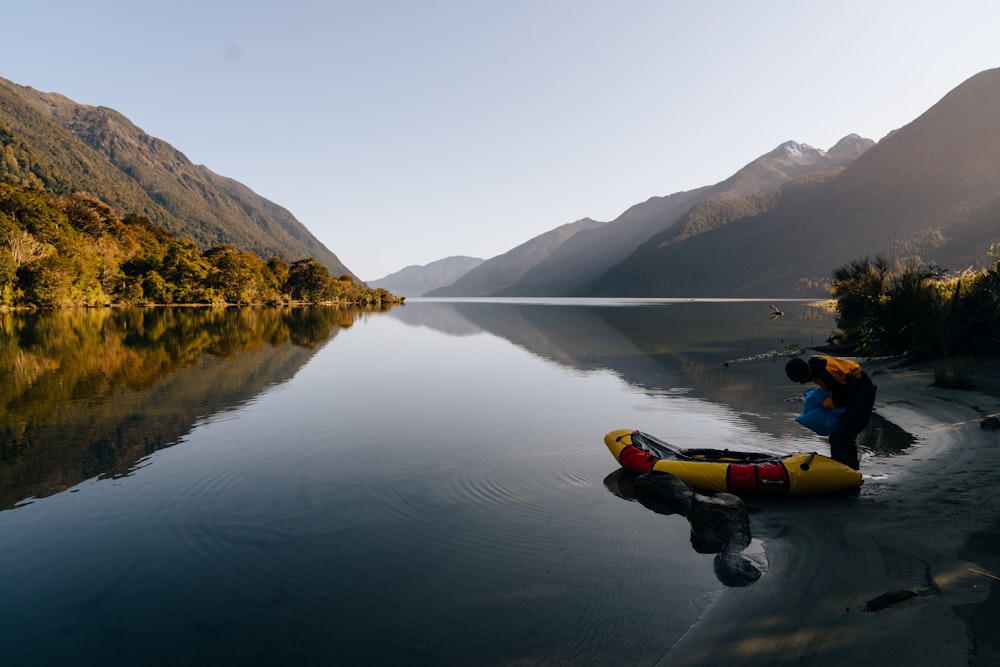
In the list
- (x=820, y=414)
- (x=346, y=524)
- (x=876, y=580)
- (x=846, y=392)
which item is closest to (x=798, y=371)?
(x=846, y=392)

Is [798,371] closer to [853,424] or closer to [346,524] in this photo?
[853,424]

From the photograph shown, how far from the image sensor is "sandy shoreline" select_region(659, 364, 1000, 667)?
4613mm

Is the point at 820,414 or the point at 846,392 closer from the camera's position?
the point at 846,392

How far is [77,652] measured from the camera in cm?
526

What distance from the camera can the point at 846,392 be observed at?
909 cm

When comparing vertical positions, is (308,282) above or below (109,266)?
below

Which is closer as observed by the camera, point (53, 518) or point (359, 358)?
point (53, 518)

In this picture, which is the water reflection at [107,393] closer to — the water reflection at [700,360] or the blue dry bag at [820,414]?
the blue dry bag at [820,414]

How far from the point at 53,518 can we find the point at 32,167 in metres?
251

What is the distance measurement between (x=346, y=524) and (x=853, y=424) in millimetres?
8998

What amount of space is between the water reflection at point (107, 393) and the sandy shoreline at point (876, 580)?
39.3 ft

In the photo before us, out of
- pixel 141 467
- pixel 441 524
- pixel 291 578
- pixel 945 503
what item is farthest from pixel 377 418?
pixel 945 503

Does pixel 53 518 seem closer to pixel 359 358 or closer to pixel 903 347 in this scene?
pixel 359 358

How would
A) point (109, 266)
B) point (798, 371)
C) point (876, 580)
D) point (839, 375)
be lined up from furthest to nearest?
point (109, 266)
point (839, 375)
point (798, 371)
point (876, 580)
